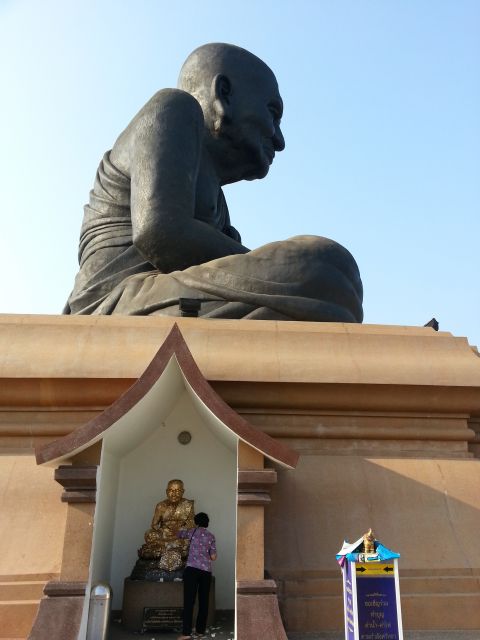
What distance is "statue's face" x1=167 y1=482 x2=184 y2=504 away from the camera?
4.70 metres

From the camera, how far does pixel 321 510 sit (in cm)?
475

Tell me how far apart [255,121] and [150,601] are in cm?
691

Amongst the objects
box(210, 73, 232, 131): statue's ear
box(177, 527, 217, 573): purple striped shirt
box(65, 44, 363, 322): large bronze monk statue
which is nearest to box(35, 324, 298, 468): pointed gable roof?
box(177, 527, 217, 573): purple striped shirt

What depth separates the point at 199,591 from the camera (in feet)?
13.3

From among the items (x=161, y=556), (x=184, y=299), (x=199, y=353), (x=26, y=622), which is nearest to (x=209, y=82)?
(x=184, y=299)

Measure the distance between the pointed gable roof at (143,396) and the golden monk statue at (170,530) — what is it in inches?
32.5

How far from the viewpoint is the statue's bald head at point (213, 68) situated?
9.24m

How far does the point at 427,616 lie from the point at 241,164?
678cm

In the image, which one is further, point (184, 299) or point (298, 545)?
point (184, 299)

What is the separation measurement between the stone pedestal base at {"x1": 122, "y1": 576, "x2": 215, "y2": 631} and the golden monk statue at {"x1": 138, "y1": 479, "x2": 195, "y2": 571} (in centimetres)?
15

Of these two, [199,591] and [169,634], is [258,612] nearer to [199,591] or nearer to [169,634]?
[199,591]

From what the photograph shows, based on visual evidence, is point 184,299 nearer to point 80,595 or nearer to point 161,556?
point 161,556

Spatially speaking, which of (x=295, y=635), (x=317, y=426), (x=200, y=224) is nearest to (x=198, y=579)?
(x=295, y=635)

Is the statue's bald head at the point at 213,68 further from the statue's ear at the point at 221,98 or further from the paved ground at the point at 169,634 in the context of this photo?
the paved ground at the point at 169,634
